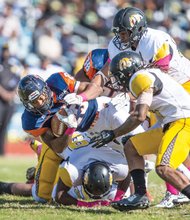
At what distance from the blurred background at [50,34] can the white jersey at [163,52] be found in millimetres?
6055

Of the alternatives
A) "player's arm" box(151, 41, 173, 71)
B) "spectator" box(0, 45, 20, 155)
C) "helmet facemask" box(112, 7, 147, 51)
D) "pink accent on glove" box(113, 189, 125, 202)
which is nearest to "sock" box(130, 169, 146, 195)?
"pink accent on glove" box(113, 189, 125, 202)

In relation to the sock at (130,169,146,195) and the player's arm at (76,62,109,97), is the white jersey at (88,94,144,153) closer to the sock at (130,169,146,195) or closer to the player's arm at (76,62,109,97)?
the player's arm at (76,62,109,97)

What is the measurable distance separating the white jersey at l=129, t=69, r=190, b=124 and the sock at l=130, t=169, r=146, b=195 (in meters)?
0.48

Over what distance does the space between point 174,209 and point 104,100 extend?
127cm

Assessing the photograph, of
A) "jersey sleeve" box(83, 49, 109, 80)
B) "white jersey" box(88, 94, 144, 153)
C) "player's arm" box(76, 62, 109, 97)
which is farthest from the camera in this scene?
"jersey sleeve" box(83, 49, 109, 80)

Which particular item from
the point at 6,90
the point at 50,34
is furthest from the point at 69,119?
the point at 50,34

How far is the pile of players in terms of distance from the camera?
5688mm

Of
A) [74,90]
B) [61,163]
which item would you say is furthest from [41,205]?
[74,90]

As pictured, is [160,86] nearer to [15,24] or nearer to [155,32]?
[155,32]

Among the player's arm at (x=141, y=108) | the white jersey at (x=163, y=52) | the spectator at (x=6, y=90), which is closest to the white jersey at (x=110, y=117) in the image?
the white jersey at (x=163, y=52)

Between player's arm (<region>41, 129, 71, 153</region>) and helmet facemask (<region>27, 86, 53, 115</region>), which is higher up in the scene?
helmet facemask (<region>27, 86, 53, 115</region>)

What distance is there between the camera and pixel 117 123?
257 inches

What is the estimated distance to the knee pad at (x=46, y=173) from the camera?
6.90 m

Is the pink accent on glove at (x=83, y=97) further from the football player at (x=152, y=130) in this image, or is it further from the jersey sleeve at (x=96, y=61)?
the jersey sleeve at (x=96, y=61)
